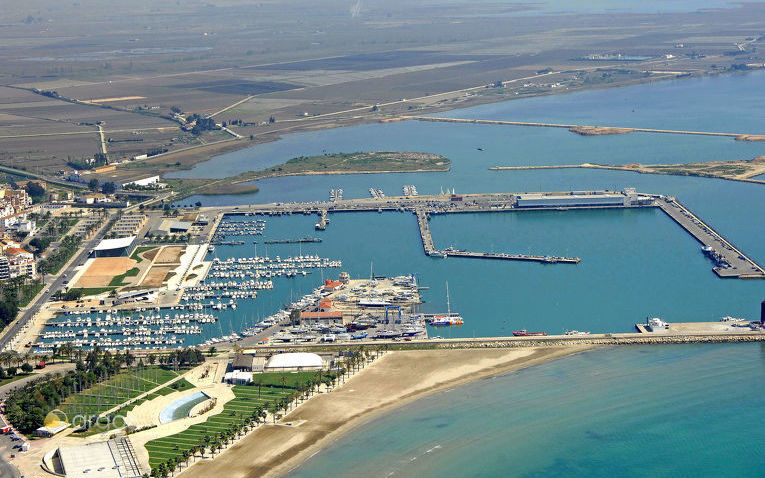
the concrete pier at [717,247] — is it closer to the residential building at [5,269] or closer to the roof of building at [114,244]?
the roof of building at [114,244]

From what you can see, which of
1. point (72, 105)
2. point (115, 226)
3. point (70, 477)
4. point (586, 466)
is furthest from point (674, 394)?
point (72, 105)

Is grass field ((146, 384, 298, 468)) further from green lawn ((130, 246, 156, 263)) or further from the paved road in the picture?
green lawn ((130, 246, 156, 263))

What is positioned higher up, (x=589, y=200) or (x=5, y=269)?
(x=589, y=200)

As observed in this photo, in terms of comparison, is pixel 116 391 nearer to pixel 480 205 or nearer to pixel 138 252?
pixel 138 252

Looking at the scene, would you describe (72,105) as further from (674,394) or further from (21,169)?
(674,394)

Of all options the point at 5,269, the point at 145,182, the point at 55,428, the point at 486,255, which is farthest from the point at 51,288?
the point at 145,182
